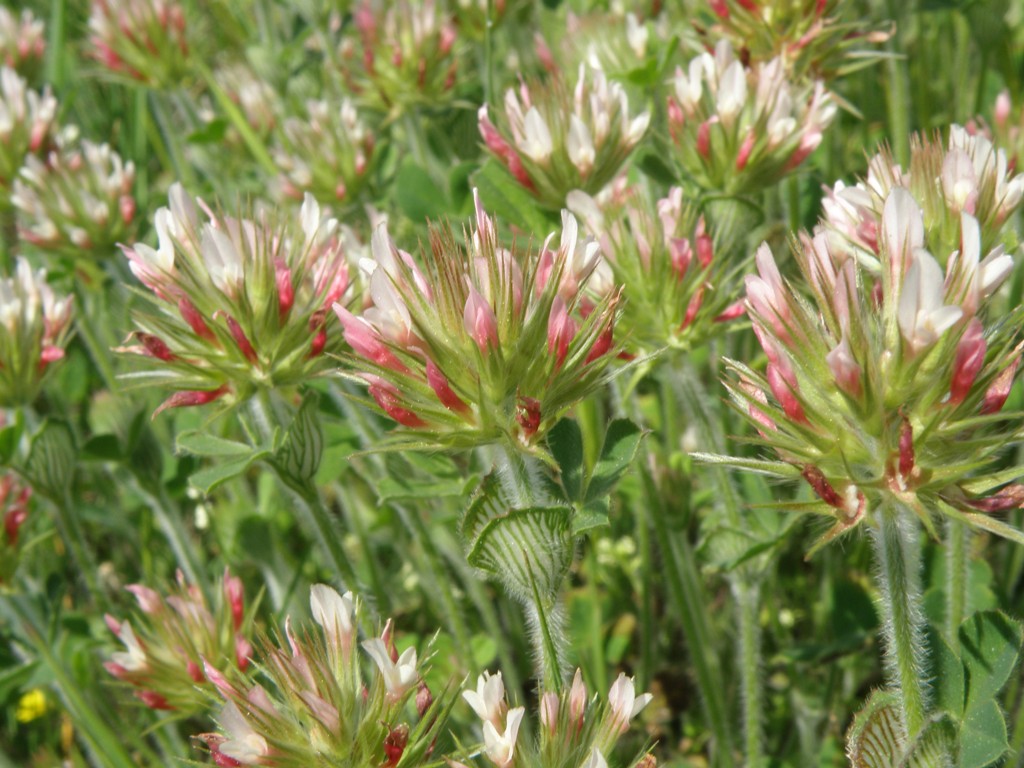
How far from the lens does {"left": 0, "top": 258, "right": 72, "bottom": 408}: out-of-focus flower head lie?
9.26ft

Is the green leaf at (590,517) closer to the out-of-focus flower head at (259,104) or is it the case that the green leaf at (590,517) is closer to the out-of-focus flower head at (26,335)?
the out-of-focus flower head at (26,335)

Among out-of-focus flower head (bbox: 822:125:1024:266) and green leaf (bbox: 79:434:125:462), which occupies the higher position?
out-of-focus flower head (bbox: 822:125:1024:266)

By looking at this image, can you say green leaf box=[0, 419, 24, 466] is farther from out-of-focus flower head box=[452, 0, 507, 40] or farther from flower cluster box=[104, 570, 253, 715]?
out-of-focus flower head box=[452, 0, 507, 40]

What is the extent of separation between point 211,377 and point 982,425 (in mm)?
1428

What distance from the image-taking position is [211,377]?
7.31 feet

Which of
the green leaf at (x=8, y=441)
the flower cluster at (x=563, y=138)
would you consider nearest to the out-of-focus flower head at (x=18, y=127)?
the green leaf at (x=8, y=441)

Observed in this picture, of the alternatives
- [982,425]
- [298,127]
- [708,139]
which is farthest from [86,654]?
[982,425]

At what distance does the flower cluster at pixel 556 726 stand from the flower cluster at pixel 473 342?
398 millimetres

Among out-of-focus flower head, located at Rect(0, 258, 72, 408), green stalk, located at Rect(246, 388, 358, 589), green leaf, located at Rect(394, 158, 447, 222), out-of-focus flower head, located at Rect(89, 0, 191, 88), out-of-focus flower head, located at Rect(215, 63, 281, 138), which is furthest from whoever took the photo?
out-of-focus flower head, located at Rect(215, 63, 281, 138)

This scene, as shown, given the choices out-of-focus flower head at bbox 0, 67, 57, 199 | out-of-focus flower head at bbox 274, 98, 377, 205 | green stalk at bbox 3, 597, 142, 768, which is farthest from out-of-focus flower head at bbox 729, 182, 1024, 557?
out-of-focus flower head at bbox 0, 67, 57, 199

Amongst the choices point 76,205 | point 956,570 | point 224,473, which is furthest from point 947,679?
point 76,205

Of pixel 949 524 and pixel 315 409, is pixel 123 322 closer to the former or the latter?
pixel 315 409

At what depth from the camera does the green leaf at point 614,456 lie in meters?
1.88

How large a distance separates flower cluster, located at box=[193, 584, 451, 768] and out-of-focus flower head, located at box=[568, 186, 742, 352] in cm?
88
